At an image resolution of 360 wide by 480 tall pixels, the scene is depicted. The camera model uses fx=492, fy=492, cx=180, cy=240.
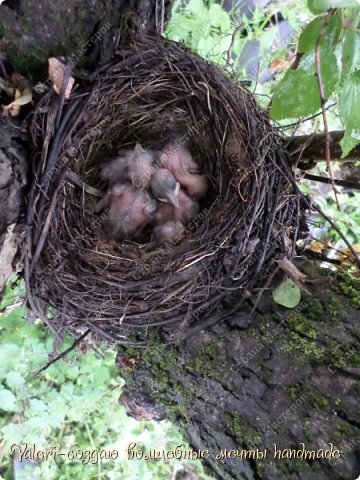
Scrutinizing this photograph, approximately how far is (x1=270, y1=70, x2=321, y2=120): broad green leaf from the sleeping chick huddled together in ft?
2.19

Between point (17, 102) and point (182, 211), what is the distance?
568 mm

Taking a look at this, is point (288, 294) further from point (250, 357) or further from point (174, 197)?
point (174, 197)

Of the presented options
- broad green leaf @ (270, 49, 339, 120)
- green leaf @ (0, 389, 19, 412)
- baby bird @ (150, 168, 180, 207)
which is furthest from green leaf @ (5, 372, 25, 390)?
broad green leaf @ (270, 49, 339, 120)

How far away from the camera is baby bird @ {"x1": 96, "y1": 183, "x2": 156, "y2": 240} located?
1.36 m

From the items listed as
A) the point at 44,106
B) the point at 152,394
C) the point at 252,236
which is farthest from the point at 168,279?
the point at 44,106

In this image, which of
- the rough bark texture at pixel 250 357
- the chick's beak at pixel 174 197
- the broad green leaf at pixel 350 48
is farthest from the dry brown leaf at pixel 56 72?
the broad green leaf at pixel 350 48

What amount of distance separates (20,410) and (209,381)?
1.15 meters

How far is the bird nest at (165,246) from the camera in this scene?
1064mm

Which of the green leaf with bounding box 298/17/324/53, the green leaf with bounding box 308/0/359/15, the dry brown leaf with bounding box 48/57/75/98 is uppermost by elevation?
the green leaf with bounding box 308/0/359/15

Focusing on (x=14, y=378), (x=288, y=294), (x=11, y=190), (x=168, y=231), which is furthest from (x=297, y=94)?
(x=14, y=378)

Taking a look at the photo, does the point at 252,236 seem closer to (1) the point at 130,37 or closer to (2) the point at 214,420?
(2) the point at 214,420

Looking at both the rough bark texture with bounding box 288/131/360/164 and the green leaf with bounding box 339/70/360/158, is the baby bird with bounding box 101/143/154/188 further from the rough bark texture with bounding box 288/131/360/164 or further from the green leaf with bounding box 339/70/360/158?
the green leaf with bounding box 339/70/360/158

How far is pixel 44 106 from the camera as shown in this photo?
0.99 meters

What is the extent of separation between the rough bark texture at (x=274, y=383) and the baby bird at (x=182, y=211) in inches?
14.9
